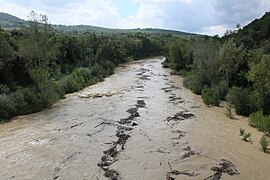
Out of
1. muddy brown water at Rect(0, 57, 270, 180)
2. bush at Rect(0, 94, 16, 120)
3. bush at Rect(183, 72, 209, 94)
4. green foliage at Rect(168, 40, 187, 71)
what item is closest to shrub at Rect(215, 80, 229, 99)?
muddy brown water at Rect(0, 57, 270, 180)

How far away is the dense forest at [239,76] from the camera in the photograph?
2462cm

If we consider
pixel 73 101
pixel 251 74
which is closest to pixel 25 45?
pixel 73 101

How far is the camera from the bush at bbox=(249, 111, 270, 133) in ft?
71.6

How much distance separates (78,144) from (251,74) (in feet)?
46.6

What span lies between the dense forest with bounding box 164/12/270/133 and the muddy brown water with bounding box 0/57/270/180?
4.66 feet

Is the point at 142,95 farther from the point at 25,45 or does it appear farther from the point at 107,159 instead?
the point at 107,159

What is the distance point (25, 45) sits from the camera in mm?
28000

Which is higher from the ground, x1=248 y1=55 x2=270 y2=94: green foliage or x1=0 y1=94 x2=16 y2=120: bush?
x1=248 y1=55 x2=270 y2=94: green foliage

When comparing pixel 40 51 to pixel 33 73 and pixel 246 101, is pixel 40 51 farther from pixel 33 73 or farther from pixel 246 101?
pixel 246 101

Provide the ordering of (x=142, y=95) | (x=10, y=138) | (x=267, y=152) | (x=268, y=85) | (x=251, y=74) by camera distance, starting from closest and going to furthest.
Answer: (x=267, y=152) → (x=10, y=138) → (x=268, y=85) → (x=251, y=74) → (x=142, y=95)

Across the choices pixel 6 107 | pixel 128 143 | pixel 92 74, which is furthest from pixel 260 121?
pixel 92 74

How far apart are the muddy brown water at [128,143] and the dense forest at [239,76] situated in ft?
4.66

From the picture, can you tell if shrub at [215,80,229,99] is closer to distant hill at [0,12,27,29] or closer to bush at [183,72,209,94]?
bush at [183,72,209,94]

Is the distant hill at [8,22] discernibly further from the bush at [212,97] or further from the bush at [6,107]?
the bush at [212,97]
